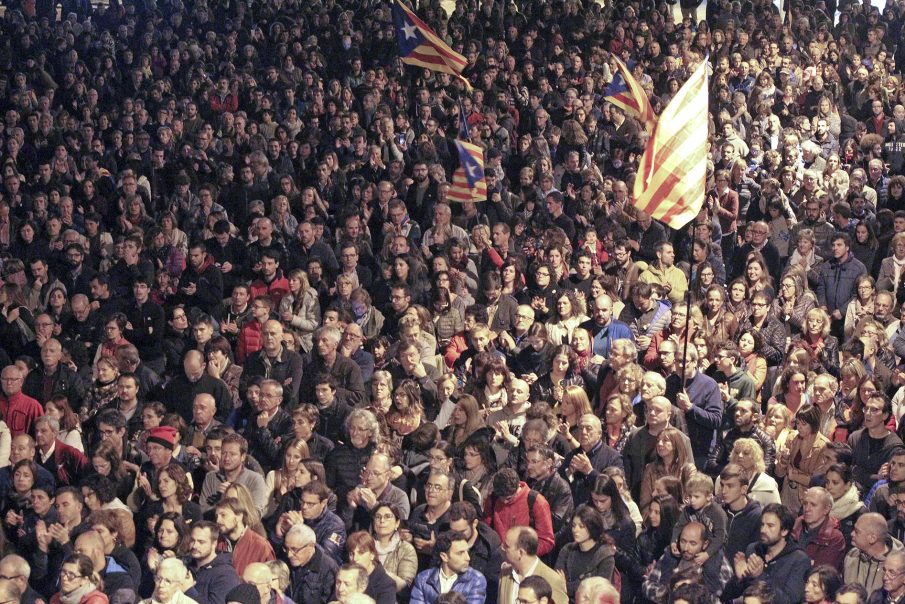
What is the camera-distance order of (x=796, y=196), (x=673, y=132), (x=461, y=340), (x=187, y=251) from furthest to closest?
(x=796, y=196) < (x=187, y=251) < (x=461, y=340) < (x=673, y=132)

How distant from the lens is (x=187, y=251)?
53.6 ft

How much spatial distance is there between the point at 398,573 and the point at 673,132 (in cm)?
469

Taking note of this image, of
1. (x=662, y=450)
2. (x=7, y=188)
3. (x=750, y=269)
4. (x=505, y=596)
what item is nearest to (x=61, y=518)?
(x=505, y=596)

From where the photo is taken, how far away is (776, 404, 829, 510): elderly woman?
1091 centimetres

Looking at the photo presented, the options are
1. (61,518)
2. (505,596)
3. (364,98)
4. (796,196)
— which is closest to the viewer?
(505,596)

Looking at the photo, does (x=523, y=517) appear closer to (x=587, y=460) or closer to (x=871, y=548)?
(x=587, y=460)

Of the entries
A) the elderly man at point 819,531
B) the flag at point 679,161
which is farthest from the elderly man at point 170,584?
the flag at point 679,161

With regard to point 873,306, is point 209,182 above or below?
below

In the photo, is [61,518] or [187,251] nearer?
[61,518]

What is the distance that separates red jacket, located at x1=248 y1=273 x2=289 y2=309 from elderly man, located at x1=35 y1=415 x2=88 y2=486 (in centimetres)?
340

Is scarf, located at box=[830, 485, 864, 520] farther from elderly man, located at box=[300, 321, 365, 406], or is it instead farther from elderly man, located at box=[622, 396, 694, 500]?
elderly man, located at box=[300, 321, 365, 406]

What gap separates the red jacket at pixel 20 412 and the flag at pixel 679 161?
497 centimetres

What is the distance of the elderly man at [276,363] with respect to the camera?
42.7 ft

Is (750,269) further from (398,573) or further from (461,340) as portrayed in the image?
(398,573)
